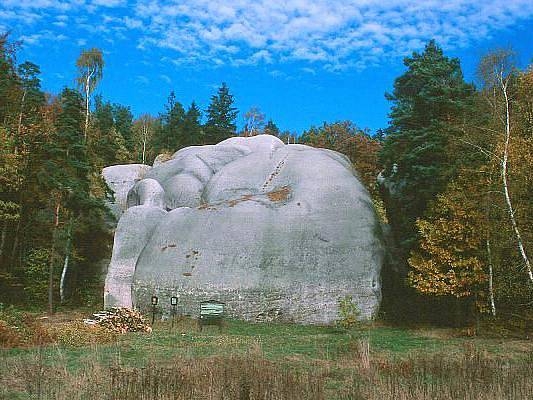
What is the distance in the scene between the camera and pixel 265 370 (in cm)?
1088

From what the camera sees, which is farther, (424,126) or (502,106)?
(424,126)

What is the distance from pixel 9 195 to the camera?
31.2 metres

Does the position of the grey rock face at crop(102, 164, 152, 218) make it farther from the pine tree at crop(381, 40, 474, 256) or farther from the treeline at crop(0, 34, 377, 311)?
the pine tree at crop(381, 40, 474, 256)

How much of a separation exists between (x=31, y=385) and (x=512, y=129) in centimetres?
2058

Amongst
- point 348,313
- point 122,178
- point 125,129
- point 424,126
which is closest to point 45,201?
point 122,178

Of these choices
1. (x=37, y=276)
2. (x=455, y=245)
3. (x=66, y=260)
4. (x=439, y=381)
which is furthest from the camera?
(x=37, y=276)

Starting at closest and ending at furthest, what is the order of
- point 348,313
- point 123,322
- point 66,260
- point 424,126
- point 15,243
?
1. point 123,322
2. point 348,313
3. point 424,126
4. point 66,260
5. point 15,243

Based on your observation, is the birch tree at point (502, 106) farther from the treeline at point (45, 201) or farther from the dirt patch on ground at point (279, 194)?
the treeline at point (45, 201)

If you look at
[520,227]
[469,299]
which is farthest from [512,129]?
[469,299]

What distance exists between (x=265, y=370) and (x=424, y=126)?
19.3 meters

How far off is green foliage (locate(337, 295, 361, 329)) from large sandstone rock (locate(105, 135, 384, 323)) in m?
0.41

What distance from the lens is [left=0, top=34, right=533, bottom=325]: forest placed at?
2184 cm

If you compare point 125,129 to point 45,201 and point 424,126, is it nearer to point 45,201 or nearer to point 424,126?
point 45,201

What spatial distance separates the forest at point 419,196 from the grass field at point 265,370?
382 centimetres
